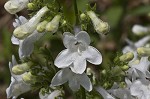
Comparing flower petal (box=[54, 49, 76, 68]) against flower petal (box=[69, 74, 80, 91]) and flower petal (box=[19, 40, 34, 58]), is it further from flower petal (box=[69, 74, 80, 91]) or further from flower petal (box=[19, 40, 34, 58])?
flower petal (box=[19, 40, 34, 58])

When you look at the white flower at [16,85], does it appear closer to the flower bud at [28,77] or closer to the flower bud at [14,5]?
the flower bud at [28,77]

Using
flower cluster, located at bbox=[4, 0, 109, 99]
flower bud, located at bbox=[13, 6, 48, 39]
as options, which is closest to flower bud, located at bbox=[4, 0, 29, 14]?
flower cluster, located at bbox=[4, 0, 109, 99]

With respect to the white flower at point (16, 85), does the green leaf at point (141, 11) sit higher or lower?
lower

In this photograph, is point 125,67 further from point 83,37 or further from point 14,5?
point 14,5

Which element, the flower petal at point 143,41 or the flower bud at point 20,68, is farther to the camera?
the flower petal at point 143,41

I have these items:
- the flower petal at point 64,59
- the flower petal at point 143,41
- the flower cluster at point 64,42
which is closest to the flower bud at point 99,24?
the flower cluster at point 64,42

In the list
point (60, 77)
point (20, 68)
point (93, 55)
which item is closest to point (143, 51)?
point (93, 55)

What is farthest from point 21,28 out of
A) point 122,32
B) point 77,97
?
point 122,32
